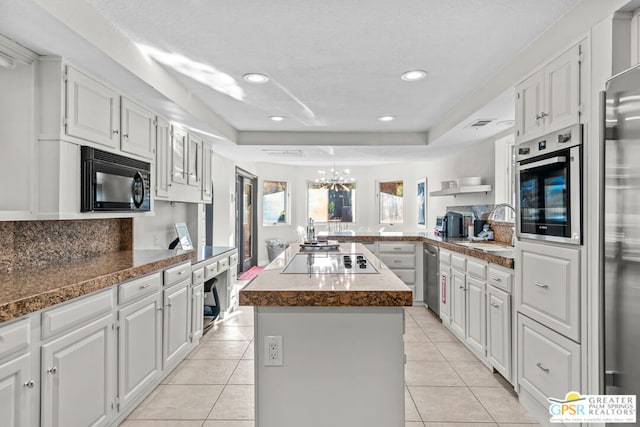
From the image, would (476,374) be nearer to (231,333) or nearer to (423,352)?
(423,352)

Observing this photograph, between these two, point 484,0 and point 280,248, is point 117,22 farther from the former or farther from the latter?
point 280,248

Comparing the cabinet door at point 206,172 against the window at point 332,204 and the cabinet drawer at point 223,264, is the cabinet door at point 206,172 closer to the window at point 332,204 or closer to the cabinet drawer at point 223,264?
the cabinet drawer at point 223,264

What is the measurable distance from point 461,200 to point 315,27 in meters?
3.90

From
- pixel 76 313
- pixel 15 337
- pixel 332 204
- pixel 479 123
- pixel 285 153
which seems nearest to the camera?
pixel 15 337

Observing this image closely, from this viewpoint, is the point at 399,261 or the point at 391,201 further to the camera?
the point at 391,201

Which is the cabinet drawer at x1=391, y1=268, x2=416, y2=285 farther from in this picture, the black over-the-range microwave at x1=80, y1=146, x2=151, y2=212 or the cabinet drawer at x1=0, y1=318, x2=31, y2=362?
the cabinet drawer at x1=0, y1=318, x2=31, y2=362

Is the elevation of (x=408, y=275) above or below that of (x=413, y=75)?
below

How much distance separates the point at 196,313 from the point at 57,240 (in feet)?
4.42

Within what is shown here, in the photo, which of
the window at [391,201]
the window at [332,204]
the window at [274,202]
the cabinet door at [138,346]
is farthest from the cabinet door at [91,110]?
the window at [391,201]

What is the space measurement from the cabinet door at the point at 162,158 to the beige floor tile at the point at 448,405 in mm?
2689

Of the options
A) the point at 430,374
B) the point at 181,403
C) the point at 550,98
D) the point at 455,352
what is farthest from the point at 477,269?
the point at 181,403

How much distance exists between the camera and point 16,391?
59.8 inches

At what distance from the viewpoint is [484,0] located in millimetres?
2006

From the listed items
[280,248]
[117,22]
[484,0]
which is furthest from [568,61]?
[280,248]
